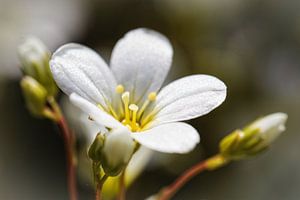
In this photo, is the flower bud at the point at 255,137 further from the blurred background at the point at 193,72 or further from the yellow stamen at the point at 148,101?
the blurred background at the point at 193,72

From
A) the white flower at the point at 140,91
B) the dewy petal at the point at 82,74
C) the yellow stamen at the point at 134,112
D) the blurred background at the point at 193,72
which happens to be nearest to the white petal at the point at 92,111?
the white flower at the point at 140,91

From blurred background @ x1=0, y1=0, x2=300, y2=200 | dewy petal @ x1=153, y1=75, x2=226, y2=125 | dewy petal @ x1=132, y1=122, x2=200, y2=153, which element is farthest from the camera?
blurred background @ x1=0, y1=0, x2=300, y2=200

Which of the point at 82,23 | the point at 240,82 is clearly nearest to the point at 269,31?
the point at 240,82

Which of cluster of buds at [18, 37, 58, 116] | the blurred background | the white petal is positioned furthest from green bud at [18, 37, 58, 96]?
the blurred background

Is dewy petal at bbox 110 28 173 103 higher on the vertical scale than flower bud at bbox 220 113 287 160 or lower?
higher

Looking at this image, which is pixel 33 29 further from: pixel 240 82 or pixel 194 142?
pixel 194 142

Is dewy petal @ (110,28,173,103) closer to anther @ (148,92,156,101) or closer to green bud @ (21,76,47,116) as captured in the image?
anther @ (148,92,156,101)

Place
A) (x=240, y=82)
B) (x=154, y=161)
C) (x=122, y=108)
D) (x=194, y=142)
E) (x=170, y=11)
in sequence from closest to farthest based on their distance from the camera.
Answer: (x=194, y=142), (x=122, y=108), (x=154, y=161), (x=240, y=82), (x=170, y=11)
